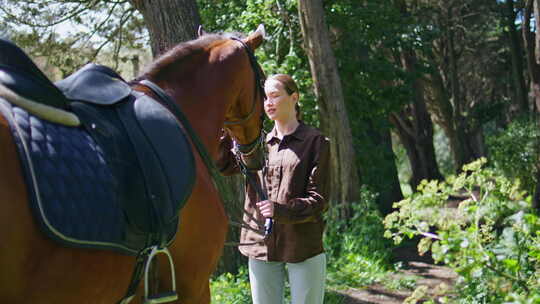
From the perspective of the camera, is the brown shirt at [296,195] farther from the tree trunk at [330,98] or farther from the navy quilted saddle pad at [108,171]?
the tree trunk at [330,98]

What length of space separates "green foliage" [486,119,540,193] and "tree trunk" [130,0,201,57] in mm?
7808

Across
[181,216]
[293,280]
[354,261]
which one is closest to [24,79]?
[181,216]

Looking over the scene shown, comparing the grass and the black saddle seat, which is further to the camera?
the grass

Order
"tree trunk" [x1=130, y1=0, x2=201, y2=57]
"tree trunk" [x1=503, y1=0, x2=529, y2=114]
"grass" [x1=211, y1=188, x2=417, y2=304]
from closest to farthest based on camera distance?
1. "tree trunk" [x1=130, y1=0, x2=201, y2=57]
2. "grass" [x1=211, y1=188, x2=417, y2=304]
3. "tree trunk" [x1=503, y1=0, x2=529, y2=114]

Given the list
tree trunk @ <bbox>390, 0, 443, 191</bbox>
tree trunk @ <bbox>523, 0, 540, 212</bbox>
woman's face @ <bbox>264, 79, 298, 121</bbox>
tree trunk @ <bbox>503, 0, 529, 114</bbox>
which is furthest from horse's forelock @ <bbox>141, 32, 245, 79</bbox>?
tree trunk @ <bbox>390, 0, 443, 191</bbox>

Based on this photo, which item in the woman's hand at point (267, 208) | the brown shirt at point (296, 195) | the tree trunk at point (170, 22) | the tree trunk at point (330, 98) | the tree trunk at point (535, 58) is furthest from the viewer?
the tree trunk at point (535, 58)

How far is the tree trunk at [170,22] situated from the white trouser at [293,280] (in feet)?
10.3

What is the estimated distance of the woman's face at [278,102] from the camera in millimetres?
3699

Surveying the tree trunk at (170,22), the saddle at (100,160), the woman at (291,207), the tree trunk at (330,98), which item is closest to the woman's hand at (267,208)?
the woman at (291,207)

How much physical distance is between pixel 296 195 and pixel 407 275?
4443 millimetres

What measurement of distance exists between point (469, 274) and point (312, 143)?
1.46 metres

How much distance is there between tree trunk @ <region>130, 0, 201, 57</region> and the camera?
241 inches

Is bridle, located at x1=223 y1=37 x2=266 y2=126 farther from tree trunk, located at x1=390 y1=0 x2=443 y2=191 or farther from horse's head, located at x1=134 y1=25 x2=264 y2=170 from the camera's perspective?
tree trunk, located at x1=390 y1=0 x2=443 y2=191

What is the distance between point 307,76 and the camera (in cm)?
924
